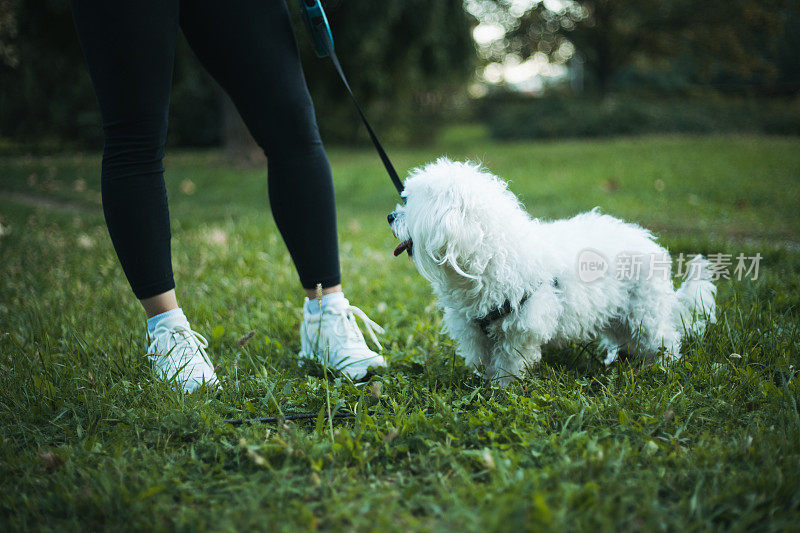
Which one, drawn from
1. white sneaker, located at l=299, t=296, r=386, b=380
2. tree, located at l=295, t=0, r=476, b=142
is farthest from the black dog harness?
tree, located at l=295, t=0, r=476, b=142

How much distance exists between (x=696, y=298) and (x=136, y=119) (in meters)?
2.52

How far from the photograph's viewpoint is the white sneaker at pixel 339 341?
2230 mm

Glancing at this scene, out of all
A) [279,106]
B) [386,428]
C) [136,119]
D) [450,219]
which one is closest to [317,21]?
[279,106]

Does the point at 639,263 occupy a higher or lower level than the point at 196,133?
lower

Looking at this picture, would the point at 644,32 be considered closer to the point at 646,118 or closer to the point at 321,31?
the point at 646,118

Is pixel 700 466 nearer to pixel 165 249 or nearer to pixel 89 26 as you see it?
pixel 165 249

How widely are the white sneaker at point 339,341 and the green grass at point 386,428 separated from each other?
0.37 feet

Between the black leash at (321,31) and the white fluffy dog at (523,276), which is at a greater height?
the black leash at (321,31)

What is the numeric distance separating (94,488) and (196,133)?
73.5ft

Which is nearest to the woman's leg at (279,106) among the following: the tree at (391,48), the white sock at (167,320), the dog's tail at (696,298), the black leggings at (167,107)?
the black leggings at (167,107)

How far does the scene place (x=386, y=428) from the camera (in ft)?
5.71

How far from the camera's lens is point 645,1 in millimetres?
18844

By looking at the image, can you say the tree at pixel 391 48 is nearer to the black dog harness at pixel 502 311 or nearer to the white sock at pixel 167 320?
the white sock at pixel 167 320

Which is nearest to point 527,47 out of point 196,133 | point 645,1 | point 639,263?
point 645,1
